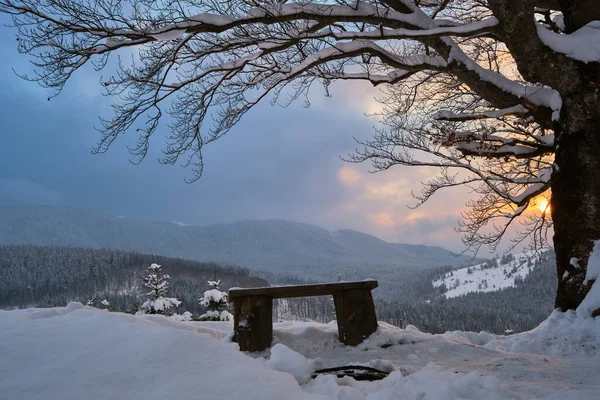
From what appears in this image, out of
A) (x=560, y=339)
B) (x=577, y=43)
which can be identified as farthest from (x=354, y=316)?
(x=577, y=43)

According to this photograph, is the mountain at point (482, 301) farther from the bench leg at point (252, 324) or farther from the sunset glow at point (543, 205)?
the bench leg at point (252, 324)

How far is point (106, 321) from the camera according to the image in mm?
3102

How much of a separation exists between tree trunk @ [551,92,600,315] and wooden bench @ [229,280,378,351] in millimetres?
2750

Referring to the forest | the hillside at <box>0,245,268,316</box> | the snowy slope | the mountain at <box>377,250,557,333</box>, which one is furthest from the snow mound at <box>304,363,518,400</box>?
the snowy slope

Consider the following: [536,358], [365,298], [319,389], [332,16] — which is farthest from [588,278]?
[332,16]

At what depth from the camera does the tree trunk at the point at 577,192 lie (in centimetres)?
542

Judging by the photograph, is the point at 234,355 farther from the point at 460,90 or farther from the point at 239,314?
the point at 460,90

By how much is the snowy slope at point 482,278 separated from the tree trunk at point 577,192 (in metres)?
136

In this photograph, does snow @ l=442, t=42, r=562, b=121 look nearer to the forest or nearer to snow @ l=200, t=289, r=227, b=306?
snow @ l=200, t=289, r=227, b=306

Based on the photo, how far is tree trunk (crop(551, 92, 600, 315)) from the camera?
542 cm

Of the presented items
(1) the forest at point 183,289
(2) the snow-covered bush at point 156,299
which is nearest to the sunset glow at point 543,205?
(2) the snow-covered bush at point 156,299

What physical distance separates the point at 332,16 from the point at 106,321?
4.89 m

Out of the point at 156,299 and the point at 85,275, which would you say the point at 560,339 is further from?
the point at 85,275

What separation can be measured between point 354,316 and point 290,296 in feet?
3.08
